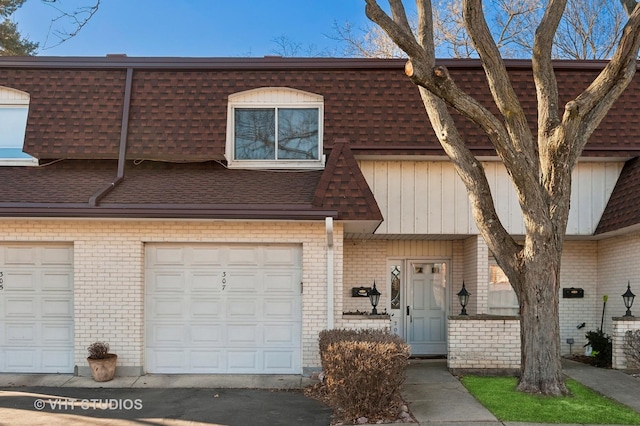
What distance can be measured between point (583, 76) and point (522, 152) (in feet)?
15.7

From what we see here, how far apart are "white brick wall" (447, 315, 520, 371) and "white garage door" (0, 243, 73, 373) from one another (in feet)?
22.4

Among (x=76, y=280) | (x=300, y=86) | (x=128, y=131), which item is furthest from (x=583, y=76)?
(x=76, y=280)

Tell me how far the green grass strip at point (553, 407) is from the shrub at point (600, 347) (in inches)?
95.3

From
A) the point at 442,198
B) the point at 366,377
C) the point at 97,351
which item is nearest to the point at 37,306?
the point at 97,351

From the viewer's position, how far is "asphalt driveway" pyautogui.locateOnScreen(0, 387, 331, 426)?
25.2 ft

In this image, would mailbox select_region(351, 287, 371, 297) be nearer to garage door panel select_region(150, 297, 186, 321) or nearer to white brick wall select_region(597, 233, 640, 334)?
garage door panel select_region(150, 297, 186, 321)

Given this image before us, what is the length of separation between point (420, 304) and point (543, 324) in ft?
16.7

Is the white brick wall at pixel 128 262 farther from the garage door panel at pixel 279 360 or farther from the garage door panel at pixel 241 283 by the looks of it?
the garage door panel at pixel 241 283

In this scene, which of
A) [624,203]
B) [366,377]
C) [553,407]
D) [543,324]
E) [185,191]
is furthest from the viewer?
[624,203]

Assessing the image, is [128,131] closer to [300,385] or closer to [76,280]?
[76,280]

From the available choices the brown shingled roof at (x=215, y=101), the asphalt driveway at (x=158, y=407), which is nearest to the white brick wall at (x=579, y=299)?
the brown shingled roof at (x=215, y=101)

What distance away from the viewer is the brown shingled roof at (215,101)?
11461 millimetres

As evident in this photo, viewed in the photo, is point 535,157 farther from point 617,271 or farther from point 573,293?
point 573,293

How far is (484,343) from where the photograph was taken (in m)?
10.5
